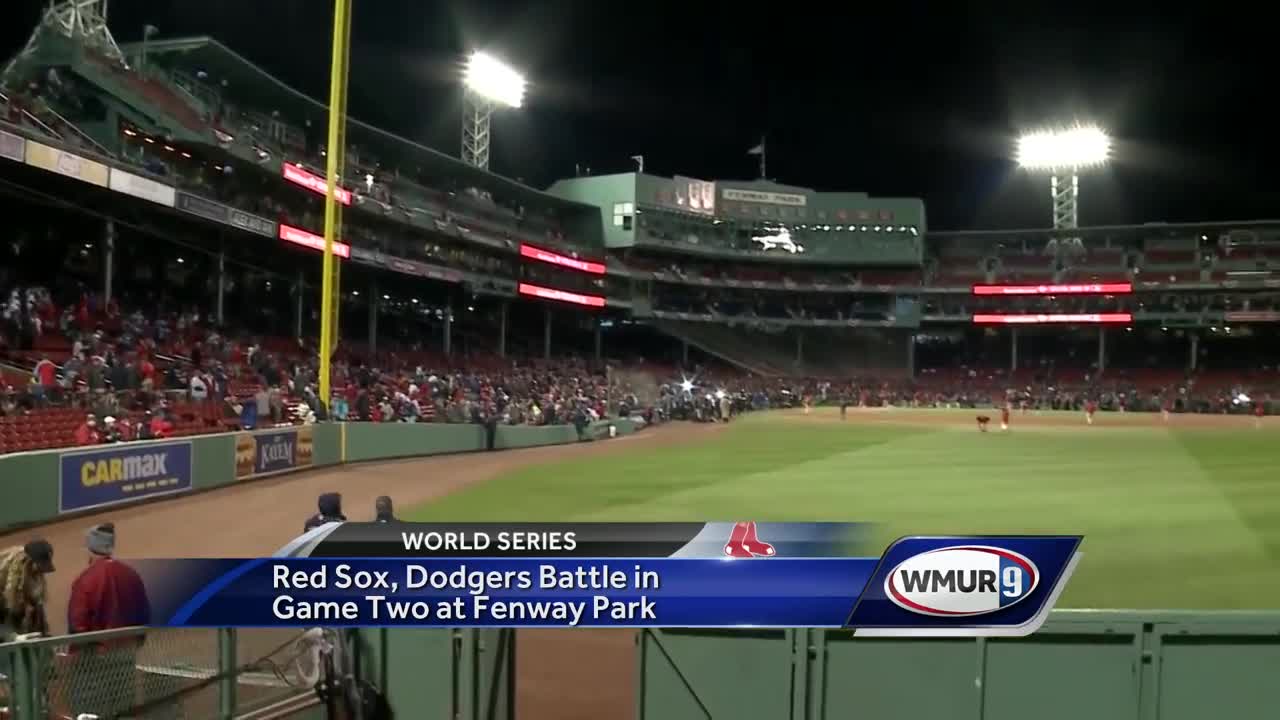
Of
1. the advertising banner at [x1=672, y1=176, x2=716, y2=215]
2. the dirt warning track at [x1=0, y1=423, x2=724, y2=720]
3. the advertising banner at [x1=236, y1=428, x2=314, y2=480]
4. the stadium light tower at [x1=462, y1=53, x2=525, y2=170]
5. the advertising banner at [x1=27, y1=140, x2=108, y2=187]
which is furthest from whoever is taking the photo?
the advertising banner at [x1=672, y1=176, x2=716, y2=215]

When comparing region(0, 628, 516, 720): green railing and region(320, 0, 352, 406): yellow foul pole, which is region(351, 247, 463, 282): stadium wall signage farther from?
region(0, 628, 516, 720): green railing

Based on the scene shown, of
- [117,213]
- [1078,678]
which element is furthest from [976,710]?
[117,213]

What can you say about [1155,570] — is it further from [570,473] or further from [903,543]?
[570,473]

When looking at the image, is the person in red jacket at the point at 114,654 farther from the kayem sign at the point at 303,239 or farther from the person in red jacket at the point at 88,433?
the kayem sign at the point at 303,239

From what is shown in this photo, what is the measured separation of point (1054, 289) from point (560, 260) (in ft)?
127

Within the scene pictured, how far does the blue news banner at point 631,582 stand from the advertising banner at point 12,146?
69.5 feet

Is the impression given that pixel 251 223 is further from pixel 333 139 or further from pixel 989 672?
pixel 989 672

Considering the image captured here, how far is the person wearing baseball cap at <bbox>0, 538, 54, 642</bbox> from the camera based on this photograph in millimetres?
5305

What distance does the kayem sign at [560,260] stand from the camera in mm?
50250

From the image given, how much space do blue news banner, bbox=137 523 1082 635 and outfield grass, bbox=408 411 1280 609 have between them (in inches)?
88.8

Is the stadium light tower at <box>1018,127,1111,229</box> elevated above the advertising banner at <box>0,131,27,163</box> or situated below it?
above

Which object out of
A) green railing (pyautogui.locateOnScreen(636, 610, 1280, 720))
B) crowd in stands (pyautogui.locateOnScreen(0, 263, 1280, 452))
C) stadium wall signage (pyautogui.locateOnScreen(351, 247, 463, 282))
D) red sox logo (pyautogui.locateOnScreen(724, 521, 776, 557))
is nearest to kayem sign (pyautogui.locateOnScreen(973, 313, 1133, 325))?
crowd in stands (pyautogui.locateOnScreen(0, 263, 1280, 452))

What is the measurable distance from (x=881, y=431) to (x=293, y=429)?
923 inches

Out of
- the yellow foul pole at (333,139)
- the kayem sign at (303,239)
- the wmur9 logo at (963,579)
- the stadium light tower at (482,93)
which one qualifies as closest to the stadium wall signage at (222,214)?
the kayem sign at (303,239)
